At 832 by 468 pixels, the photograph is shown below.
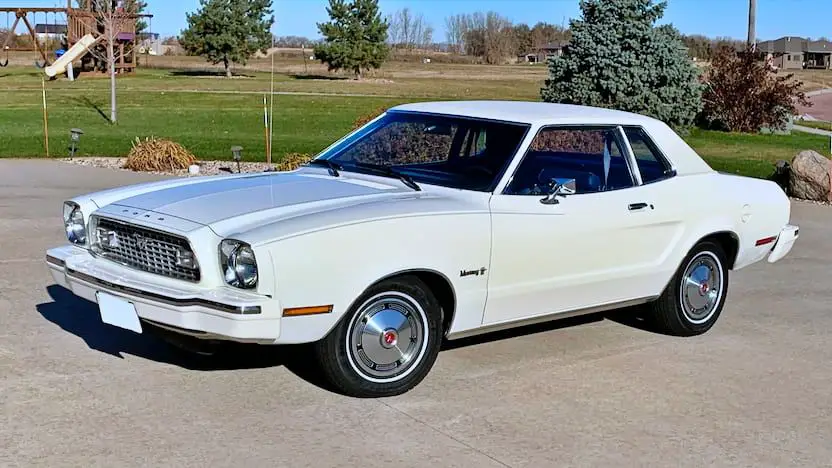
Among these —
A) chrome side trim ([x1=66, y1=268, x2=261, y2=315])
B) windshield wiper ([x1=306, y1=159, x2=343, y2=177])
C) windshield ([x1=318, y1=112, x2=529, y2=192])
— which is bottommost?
chrome side trim ([x1=66, y1=268, x2=261, y2=315])

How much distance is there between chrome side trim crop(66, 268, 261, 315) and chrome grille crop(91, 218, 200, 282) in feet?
0.49

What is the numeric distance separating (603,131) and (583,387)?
1742 mm

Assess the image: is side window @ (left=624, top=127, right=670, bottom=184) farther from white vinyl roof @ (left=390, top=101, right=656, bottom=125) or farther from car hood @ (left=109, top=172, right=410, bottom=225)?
car hood @ (left=109, top=172, right=410, bottom=225)

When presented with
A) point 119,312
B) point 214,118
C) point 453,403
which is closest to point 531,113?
point 453,403

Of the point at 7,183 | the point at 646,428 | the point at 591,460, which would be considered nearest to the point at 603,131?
the point at 646,428

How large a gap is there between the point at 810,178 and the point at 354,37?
53.6 metres

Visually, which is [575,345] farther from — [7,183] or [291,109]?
[291,109]

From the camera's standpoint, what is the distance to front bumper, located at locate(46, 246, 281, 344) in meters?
4.76

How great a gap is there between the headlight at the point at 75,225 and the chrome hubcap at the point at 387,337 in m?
1.69

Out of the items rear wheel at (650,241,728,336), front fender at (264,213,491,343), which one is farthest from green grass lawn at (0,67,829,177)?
front fender at (264,213,491,343)

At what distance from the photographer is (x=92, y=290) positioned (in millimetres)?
5395

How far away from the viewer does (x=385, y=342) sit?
17.3 ft

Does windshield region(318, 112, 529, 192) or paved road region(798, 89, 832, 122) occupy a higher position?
windshield region(318, 112, 529, 192)

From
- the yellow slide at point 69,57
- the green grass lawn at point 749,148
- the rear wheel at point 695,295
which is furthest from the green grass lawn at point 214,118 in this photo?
the rear wheel at point 695,295
